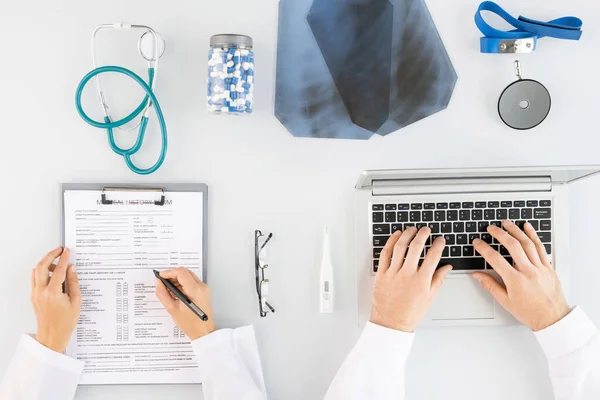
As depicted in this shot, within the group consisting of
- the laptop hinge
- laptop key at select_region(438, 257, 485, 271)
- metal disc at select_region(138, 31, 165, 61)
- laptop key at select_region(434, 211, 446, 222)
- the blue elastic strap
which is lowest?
laptop key at select_region(438, 257, 485, 271)

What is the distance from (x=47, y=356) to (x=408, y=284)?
81 cm

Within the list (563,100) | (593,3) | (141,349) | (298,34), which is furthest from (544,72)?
(141,349)

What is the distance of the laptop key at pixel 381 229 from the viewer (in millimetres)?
1296

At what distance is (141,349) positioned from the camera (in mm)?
1348

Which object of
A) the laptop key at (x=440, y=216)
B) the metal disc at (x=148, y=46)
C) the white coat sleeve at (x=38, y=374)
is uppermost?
the metal disc at (x=148, y=46)

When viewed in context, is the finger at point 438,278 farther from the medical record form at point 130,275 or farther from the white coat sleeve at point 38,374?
the white coat sleeve at point 38,374

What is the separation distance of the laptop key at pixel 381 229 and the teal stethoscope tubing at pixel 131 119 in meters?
0.50

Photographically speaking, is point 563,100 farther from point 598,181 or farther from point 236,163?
point 236,163

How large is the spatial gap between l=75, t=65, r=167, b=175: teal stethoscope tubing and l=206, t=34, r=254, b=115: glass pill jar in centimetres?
13

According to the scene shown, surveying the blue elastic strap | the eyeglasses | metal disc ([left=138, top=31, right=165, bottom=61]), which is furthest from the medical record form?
the blue elastic strap

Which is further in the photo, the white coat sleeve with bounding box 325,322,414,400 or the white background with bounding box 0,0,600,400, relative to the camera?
the white background with bounding box 0,0,600,400

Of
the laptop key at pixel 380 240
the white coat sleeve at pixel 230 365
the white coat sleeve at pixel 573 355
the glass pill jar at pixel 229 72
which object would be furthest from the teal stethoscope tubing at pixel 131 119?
the white coat sleeve at pixel 573 355

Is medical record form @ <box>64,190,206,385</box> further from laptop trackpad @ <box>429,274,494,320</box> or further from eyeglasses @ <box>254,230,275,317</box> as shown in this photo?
laptop trackpad @ <box>429,274,494,320</box>

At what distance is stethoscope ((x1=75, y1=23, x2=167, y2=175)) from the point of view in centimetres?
125
